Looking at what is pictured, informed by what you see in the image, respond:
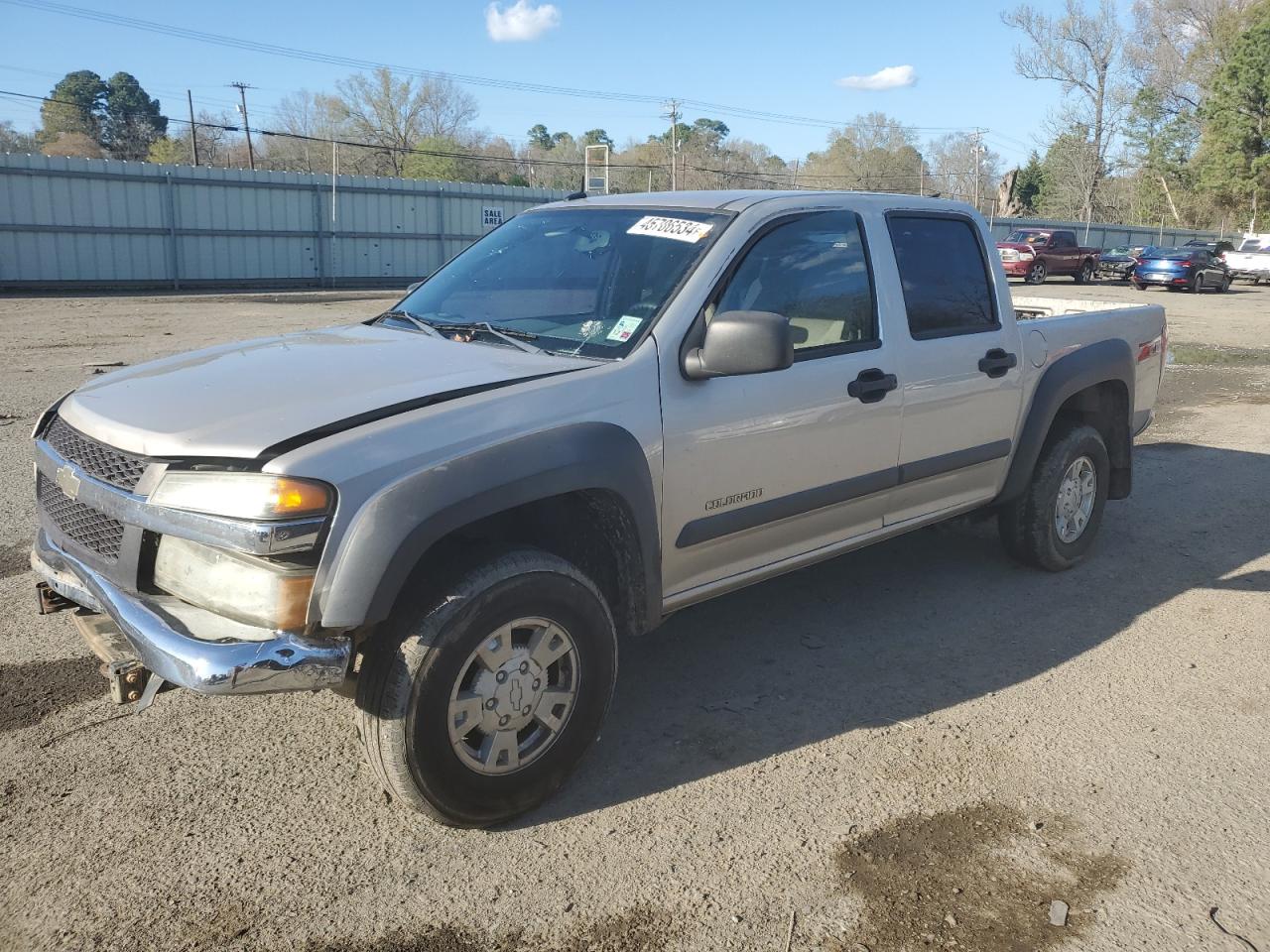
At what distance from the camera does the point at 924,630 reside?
15.5 feet

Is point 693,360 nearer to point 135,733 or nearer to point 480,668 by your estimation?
point 480,668

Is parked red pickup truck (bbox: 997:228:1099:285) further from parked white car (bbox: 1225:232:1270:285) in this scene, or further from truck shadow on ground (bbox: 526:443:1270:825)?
truck shadow on ground (bbox: 526:443:1270:825)

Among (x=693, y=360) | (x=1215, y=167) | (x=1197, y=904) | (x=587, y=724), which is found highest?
(x=1215, y=167)

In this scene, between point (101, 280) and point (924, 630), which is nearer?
point (924, 630)

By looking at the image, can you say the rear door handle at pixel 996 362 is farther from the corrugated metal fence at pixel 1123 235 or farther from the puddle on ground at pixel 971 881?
the corrugated metal fence at pixel 1123 235

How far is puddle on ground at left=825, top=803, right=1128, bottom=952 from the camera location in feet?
8.88

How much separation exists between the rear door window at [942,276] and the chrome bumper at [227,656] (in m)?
2.82

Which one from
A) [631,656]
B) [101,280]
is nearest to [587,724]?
[631,656]

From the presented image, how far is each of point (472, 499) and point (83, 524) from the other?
1190mm

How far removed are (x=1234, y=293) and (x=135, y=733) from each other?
35.8 meters

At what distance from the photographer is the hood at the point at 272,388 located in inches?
111

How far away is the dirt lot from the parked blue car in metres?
29.8

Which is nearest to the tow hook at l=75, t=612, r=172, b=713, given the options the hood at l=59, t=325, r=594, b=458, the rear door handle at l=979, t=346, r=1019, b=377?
the hood at l=59, t=325, r=594, b=458

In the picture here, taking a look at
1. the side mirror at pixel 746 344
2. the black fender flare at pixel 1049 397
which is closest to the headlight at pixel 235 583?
the side mirror at pixel 746 344
